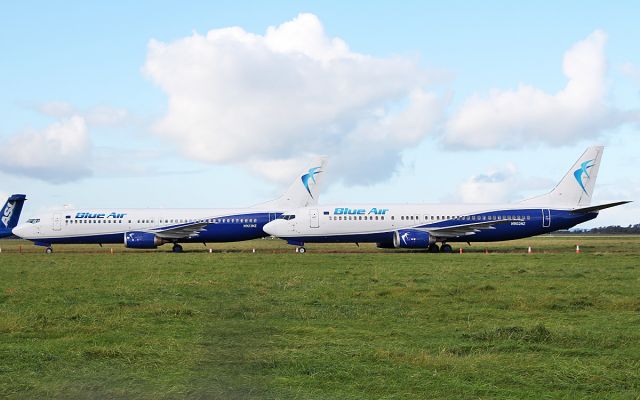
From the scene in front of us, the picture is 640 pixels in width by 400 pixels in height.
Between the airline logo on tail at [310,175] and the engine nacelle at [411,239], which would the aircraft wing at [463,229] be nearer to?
the engine nacelle at [411,239]

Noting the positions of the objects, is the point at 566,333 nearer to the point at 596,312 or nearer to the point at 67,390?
the point at 596,312

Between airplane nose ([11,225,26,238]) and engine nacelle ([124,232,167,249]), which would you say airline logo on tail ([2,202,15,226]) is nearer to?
airplane nose ([11,225,26,238])

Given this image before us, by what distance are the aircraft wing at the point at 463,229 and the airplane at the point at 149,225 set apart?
13610mm

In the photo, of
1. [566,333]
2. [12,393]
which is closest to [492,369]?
[566,333]

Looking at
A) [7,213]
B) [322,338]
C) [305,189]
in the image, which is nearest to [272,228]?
[305,189]

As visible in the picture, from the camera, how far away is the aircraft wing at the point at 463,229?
191 feet

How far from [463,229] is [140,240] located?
1023 inches

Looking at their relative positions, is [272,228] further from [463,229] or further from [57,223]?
[57,223]

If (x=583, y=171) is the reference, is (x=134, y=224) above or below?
below

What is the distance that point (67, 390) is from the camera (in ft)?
35.0

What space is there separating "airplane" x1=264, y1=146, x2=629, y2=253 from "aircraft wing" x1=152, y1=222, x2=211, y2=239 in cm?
641

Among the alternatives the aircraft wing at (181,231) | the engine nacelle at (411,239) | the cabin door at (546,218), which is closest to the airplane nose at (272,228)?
the aircraft wing at (181,231)

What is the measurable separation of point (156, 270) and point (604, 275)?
20924mm

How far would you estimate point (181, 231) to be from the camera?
6266 cm
